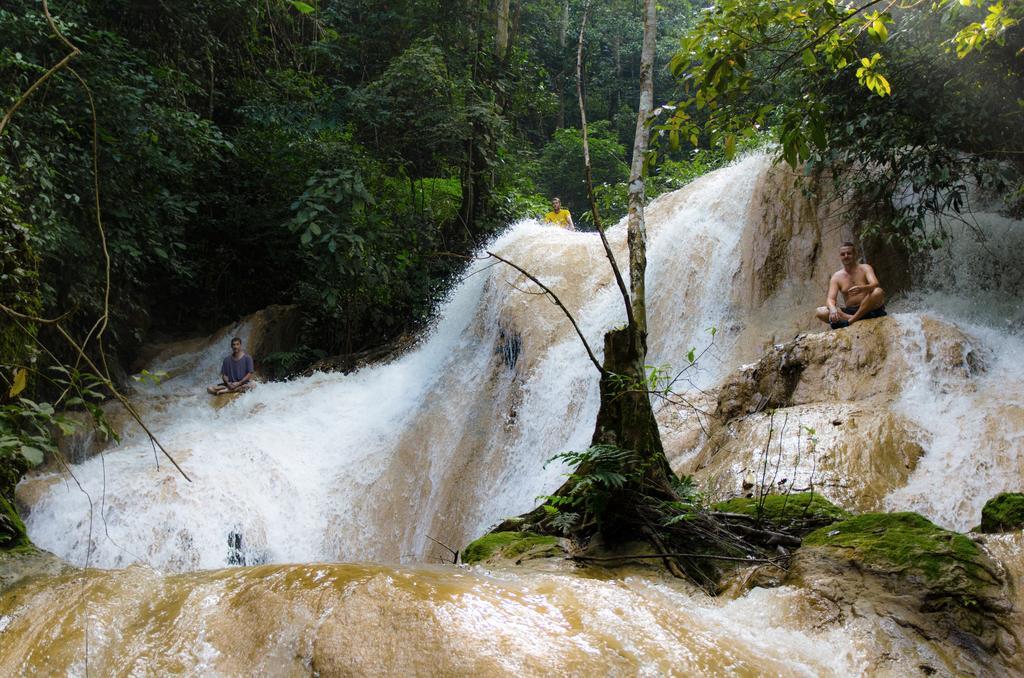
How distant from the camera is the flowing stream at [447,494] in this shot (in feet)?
11.0

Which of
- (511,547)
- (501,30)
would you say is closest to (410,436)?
(511,547)

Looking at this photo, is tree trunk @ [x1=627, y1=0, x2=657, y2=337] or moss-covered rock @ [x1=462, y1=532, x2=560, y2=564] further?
tree trunk @ [x1=627, y1=0, x2=657, y2=337]

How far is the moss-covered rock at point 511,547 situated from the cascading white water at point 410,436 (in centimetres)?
210

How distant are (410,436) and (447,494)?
121 cm

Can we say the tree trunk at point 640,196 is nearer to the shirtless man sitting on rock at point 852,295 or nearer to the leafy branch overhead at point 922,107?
the leafy branch overhead at point 922,107

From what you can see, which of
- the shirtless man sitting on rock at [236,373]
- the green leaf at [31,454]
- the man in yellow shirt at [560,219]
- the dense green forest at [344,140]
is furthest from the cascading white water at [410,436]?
the green leaf at [31,454]

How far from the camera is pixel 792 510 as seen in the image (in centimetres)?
472

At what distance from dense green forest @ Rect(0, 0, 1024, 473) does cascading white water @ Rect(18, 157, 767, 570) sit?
1380 mm

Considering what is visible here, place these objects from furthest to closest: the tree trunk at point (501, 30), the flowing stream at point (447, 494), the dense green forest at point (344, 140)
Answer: the tree trunk at point (501, 30)
the dense green forest at point (344, 140)
the flowing stream at point (447, 494)

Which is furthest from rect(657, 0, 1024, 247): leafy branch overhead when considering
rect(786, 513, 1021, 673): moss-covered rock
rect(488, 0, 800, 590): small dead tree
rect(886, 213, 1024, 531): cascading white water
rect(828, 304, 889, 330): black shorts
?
rect(786, 513, 1021, 673): moss-covered rock

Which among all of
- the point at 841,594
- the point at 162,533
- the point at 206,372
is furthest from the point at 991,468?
the point at 206,372

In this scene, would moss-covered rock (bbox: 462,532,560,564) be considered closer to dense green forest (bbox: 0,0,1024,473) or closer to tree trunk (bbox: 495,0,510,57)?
dense green forest (bbox: 0,0,1024,473)

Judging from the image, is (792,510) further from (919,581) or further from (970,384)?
(970,384)

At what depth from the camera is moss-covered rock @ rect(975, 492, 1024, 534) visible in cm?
402
